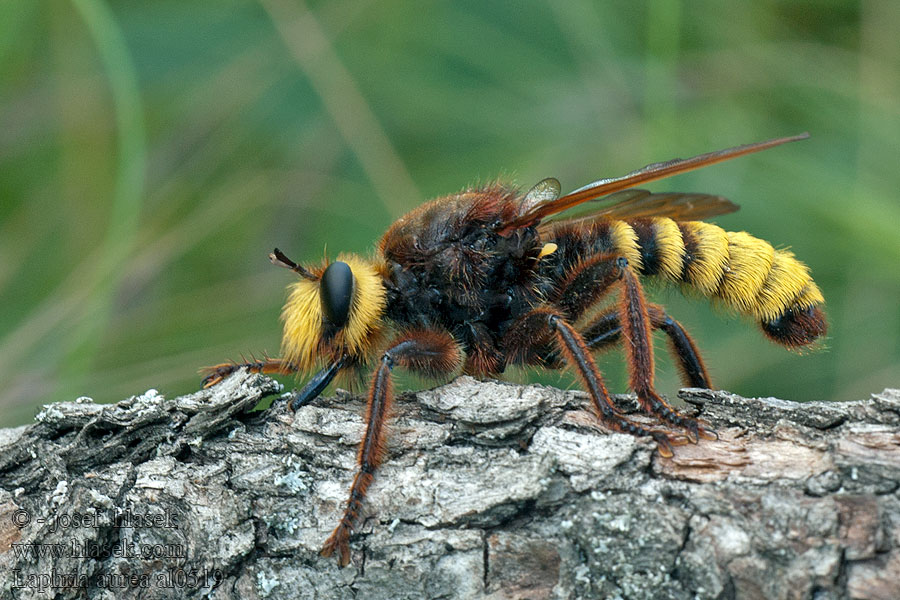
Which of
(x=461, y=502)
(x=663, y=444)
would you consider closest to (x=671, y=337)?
(x=663, y=444)

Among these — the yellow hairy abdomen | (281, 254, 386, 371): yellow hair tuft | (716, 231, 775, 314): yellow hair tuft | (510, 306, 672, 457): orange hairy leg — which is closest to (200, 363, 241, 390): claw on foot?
(281, 254, 386, 371): yellow hair tuft

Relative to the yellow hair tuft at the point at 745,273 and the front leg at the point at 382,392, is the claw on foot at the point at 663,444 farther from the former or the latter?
the yellow hair tuft at the point at 745,273

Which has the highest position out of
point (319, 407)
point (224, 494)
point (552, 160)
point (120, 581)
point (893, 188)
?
point (552, 160)

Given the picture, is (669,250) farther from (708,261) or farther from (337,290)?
(337,290)

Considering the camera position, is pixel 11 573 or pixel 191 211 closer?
pixel 11 573

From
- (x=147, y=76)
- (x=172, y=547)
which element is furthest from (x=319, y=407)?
(x=147, y=76)

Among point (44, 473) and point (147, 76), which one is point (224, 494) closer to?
point (44, 473)
